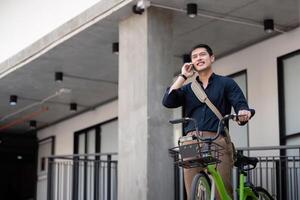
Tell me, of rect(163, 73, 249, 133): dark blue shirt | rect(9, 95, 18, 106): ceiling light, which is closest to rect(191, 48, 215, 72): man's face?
rect(163, 73, 249, 133): dark blue shirt

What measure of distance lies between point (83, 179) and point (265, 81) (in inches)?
226

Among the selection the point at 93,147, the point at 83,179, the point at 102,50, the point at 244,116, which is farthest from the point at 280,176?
the point at 93,147

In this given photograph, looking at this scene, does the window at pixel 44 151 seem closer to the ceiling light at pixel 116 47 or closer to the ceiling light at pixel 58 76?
the ceiling light at pixel 58 76

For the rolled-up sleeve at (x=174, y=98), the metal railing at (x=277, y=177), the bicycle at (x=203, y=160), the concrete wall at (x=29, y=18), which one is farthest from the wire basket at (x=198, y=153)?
the concrete wall at (x=29, y=18)

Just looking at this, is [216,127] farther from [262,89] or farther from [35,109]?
[35,109]

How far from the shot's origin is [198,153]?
20.9ft

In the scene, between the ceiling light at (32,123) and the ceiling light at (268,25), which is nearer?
the ceiling light at (268,25)

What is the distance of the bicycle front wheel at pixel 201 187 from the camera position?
6392 mm

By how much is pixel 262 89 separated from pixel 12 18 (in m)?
5.70

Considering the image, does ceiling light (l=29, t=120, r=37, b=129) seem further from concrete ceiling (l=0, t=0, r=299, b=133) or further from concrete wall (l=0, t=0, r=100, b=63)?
concrete wall (l=0, t=0, r=100, b=63)

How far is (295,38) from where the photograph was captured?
11695mm

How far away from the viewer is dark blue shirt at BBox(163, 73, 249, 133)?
271 inches

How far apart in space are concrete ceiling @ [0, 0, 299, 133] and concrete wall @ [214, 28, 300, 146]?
0.53 ft

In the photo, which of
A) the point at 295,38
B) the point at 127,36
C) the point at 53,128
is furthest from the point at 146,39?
the point at 53,128
